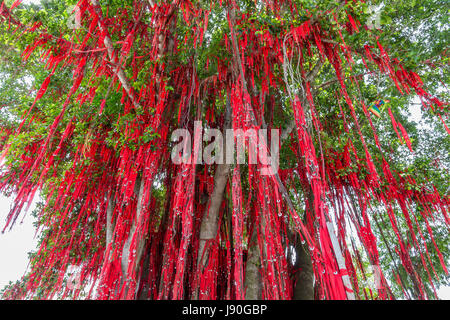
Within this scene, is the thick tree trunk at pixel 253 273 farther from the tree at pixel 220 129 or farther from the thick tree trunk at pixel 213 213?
the thick tree trunk at pixel 213 213

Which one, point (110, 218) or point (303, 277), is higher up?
point (110, 218)

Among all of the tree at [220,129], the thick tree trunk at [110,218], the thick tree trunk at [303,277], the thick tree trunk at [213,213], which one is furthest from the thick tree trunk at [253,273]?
the thick tree trunk at [110,218]

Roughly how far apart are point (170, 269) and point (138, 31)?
228 centimetres

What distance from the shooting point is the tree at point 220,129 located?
1.77 metres

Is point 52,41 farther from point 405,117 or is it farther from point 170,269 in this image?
point 405,117

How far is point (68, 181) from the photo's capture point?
239 centimetres

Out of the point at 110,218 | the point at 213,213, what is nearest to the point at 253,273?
the point at 213,213

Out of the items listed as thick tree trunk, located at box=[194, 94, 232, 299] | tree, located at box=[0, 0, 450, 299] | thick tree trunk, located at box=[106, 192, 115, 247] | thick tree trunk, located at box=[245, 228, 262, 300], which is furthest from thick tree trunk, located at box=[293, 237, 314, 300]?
thick tree trunk, located at box=[106, 192, 115, 247]

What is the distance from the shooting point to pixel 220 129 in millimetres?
2875

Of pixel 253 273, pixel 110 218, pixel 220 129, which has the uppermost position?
pixel 220 129

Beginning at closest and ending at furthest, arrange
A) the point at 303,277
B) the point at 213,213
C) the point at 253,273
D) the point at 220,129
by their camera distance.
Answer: the point at 253,273 < the point at 213,213 < the point at 303,277 < the point at 220,129

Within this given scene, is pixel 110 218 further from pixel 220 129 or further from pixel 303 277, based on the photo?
pixel 303 277

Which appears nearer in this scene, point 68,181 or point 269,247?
point 269,247
